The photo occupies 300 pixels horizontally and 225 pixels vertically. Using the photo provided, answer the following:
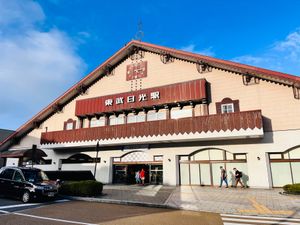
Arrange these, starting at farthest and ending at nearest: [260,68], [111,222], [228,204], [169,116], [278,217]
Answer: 1. [169,116]
2. [260,68]
3. [228,204]
4. [278,217]
5. [111,222]

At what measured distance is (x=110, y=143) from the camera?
21.4 meters

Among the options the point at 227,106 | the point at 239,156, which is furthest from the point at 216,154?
the point at 227,106

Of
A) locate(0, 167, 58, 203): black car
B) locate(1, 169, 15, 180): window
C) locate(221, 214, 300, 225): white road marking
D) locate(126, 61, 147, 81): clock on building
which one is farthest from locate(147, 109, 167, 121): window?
locate(221, 214, 300, 225): white road marking

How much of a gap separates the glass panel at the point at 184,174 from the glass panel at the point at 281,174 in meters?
6.36

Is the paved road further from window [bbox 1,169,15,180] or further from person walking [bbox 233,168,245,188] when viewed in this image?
person walking [bbox 233,168,245,188]

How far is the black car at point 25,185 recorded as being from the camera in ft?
39.0

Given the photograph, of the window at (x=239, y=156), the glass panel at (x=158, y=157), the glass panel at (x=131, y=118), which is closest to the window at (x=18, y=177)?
the glass panel at (x=158, y=157)

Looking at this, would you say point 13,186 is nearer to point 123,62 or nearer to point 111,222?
point 111,222

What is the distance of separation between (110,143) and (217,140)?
A: 31.2 feet

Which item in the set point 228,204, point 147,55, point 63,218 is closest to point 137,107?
point 147,55

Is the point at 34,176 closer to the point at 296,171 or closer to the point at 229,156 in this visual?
the point at 229,156

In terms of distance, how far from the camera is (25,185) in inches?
480

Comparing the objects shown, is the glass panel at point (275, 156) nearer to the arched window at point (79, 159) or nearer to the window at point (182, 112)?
the window at point (182, 112)

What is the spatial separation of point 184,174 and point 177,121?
182 inches
